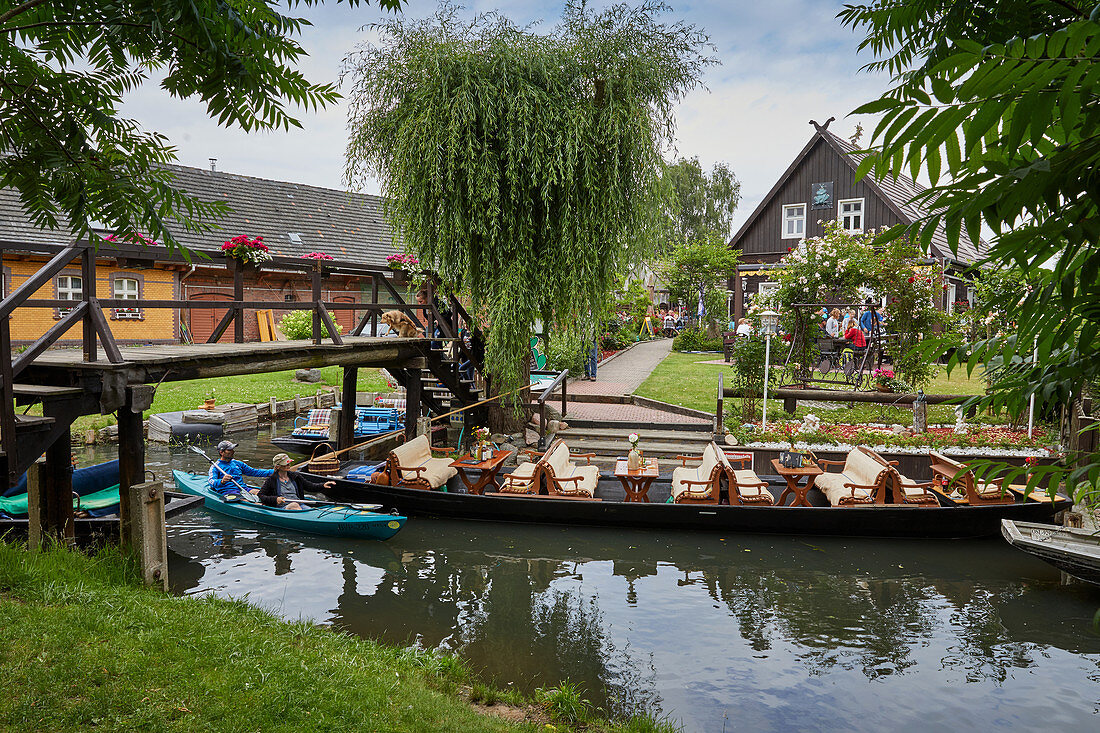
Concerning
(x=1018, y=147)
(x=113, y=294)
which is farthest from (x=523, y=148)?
(x=113, y=294)

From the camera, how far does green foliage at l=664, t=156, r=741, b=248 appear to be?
150 feet

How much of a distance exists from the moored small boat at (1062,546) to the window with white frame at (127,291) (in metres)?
22.5

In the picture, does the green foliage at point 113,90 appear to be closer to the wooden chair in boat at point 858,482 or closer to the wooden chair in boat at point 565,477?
the wooden chair in boat at point 565,477

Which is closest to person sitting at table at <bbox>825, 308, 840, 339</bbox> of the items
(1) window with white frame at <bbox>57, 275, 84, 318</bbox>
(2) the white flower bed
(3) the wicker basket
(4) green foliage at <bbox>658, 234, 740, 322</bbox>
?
(2) the white flower bed

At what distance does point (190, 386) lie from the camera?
22.2 m

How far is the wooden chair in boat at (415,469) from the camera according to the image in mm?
11406

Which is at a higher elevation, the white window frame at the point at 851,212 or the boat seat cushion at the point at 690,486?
the white window frame at the point at 851,212

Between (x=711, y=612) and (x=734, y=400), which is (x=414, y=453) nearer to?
(x=711, y=612)

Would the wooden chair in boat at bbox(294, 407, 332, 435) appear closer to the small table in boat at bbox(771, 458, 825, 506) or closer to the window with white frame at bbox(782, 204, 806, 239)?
the small table in boat at bbox(771, 458, 825, 506)

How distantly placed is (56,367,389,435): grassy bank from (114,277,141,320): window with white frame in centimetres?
241

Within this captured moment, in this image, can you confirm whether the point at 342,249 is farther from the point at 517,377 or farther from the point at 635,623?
the point at 635,623

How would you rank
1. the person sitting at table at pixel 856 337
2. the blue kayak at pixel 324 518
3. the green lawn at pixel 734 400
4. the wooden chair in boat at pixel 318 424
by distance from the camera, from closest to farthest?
the blue kayak at pixel 324 518 < the green lawn at pixel 734 400 < the wooden chair in boat at pixel 318 424 < the person sitting at table at pixel 856 337

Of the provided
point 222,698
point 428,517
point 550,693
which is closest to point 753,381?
point 428,517

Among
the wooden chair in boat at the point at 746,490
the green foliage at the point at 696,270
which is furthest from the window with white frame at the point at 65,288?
the green foliage at the point at 696,270
